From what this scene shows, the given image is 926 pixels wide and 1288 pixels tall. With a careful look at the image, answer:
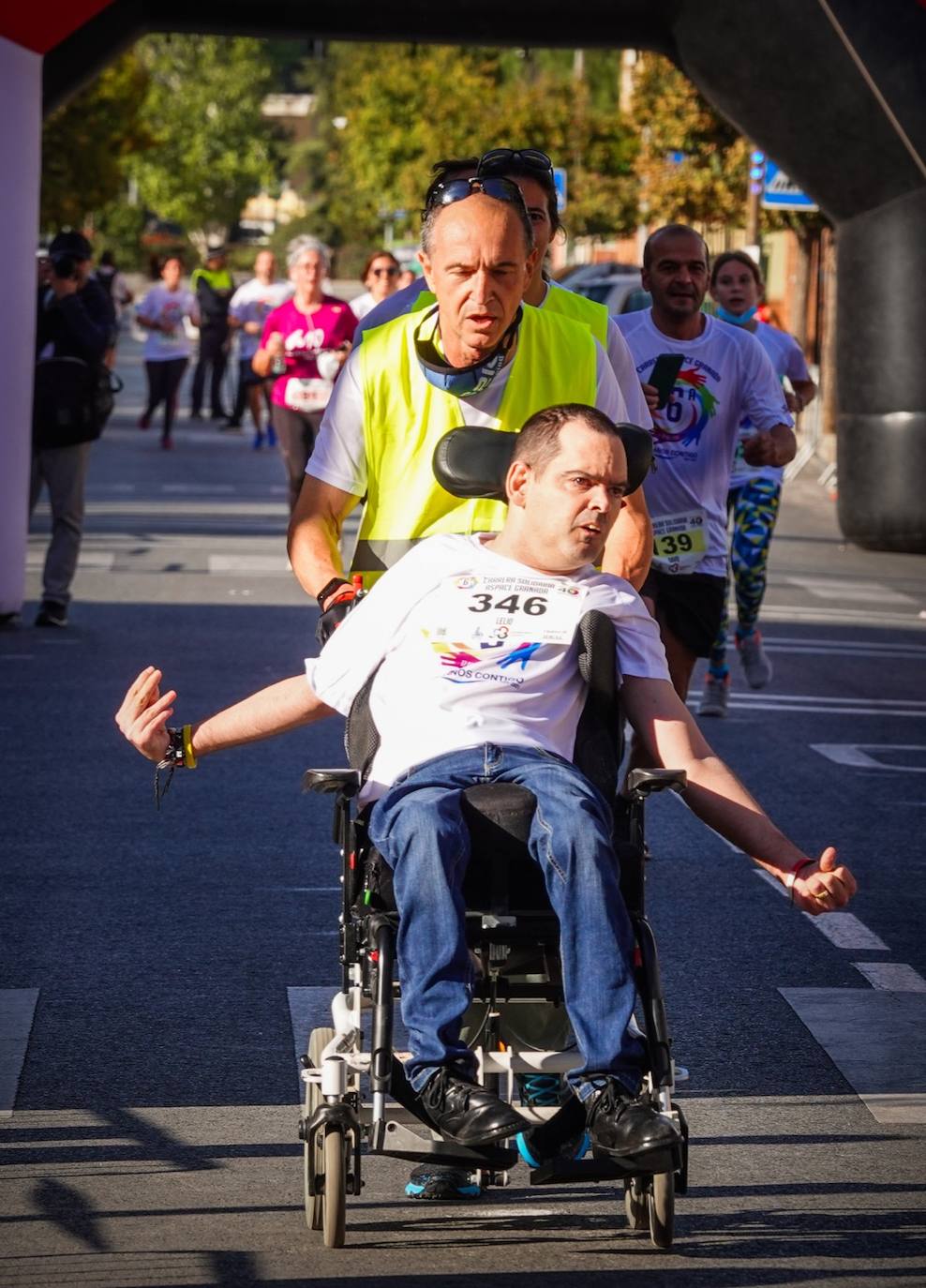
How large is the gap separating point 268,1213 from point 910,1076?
1773 millimetres

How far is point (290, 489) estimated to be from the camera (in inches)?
675

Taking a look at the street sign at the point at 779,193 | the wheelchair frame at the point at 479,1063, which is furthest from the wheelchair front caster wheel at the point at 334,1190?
the street sign at the point at 779,193

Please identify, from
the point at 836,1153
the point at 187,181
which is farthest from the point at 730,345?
the point at 187,181

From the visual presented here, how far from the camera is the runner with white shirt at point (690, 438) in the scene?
8758 mm

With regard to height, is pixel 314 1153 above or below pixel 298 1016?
above

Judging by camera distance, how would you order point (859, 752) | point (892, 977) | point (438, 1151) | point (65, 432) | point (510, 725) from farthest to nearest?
point (65, 432)
point (859, 752)
point (892, 977)
point (510, 725)
point (438, 1151)

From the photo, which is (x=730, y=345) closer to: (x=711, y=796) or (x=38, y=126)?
(x=711, y=796)

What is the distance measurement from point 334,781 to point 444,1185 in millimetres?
851

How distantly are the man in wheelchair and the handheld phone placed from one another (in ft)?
12.1

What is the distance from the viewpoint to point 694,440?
890 cm

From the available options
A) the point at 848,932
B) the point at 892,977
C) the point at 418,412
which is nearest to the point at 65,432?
the point at 848,932

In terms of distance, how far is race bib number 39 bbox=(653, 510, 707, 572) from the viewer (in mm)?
8828

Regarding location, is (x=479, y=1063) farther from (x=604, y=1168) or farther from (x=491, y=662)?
(x=491, y=662)

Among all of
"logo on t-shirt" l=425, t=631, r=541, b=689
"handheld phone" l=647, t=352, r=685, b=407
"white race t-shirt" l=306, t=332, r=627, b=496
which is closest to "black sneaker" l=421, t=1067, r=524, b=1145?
"logo on t-shirt" l=425, t=631, r=541, b=689
